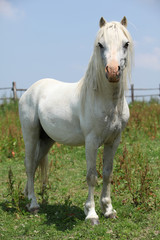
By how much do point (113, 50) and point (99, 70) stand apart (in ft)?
1.21

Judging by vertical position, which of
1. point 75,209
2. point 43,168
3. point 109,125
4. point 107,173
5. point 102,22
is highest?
point 102,22

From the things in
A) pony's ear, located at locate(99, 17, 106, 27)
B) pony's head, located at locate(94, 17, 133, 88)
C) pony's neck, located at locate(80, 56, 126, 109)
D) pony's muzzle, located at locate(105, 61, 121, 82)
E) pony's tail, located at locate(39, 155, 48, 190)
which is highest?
pony's ear, located at locate(99, 17, 106, 27)

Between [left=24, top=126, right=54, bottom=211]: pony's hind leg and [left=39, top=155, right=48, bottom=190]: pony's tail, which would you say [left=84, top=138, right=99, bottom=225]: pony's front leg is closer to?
[left=24, top=126, right=54, bottom=211]: pony's hind leg

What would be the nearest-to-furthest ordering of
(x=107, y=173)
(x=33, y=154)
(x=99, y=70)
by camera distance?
1. (x=99, y=70)
2. (x=107, y=173)
3. (x=33, y=154)

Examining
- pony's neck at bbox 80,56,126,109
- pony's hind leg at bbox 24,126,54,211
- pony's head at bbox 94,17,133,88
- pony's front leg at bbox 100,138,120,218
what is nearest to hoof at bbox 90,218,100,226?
pony's front leg at bbox 100,138,120,218

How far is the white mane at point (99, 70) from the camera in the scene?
324cm

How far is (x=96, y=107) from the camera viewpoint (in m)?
3.43

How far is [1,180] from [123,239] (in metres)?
3.59

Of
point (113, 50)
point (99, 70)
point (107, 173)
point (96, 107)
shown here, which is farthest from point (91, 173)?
point (113, 50)

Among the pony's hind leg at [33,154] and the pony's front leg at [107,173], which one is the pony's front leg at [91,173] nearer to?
the pony's front leg at [107,173]

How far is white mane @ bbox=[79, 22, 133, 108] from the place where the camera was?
10.6 feet

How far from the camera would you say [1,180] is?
6.04 metres

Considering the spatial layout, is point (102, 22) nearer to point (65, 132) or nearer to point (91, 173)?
point (65, 132)

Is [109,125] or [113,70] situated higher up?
[113,70]
